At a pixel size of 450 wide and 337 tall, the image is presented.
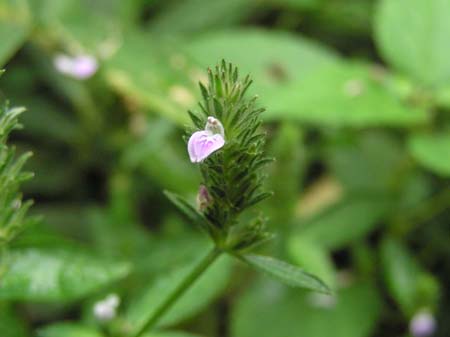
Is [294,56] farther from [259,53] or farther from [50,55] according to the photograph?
[50,55]

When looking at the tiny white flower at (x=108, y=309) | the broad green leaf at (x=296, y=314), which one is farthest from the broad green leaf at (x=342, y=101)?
the tiny white flower at (x=108, y=309)

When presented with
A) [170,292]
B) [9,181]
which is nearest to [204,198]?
[9,181]

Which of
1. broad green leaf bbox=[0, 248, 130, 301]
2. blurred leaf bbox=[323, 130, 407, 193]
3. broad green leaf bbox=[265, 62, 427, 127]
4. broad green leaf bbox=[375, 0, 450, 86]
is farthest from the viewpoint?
blurred leaf bbox=[323, 130, 407, 193]

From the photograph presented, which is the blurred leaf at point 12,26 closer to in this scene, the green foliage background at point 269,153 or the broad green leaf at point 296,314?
the green foliage background at point 269,153

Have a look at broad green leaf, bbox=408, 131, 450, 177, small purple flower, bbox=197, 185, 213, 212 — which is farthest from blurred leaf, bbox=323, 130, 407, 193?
small purple flower, bbox=197, 185, 213, 212

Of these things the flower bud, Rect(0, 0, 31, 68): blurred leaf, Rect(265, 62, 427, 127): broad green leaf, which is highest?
Rect(0, 0, 31, 68): blurred leaf

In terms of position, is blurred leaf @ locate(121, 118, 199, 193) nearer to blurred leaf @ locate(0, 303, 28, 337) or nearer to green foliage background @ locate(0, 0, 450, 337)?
green foliage background @ locate(0, 0, 450, 337)

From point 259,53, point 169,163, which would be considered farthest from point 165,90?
point 259,53

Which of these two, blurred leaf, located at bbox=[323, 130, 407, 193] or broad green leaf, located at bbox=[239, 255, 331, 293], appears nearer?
broad green leaf, located at bbox=[239, 255, 331, 293]
